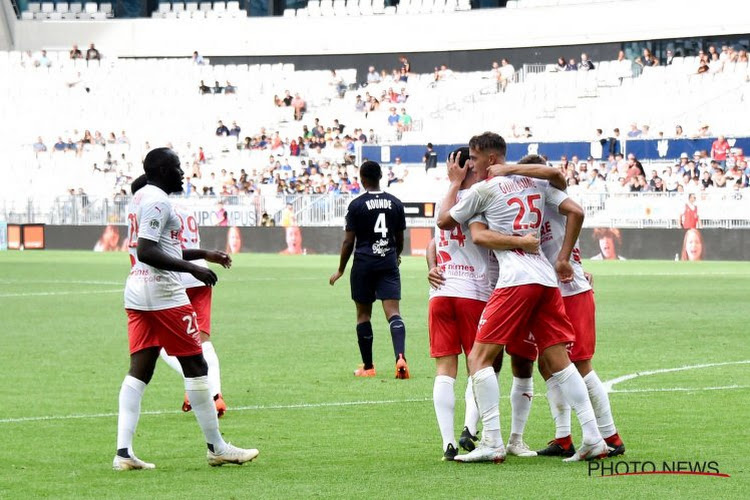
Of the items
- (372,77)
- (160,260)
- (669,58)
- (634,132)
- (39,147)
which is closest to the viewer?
(160,260)

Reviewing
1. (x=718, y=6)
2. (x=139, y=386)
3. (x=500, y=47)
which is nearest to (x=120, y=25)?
(x=500, y=47)

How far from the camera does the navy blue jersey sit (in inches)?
555

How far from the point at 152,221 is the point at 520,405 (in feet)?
8.94

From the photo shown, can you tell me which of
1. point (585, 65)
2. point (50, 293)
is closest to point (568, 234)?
point (50, 293)

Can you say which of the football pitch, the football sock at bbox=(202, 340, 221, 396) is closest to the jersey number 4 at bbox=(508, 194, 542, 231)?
the football pitch

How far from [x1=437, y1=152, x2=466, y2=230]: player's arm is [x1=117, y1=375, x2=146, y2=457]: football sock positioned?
7.29 feet

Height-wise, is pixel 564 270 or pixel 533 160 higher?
pixel 533 160

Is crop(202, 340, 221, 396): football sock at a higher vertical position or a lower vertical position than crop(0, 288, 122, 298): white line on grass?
higher

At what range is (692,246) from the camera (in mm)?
38656

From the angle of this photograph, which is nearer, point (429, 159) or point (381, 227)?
point (381, 227)

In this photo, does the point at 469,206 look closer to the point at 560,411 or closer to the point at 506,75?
the point at 560,411

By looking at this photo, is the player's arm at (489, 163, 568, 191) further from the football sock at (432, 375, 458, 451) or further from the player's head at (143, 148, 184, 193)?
the player's head at (143, 148, 184, 193)

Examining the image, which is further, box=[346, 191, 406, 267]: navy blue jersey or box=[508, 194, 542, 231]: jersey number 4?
box=[346, 191, 406, 267]: navy blue jersey

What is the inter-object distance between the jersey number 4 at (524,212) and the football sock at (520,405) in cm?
116
